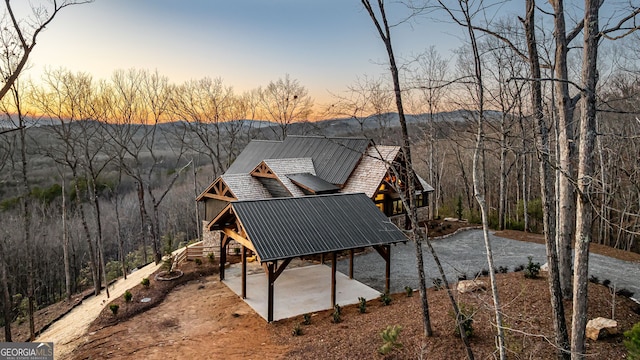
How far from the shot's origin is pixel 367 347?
7918mm

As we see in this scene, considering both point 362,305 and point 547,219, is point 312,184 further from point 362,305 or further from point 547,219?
point 547,219

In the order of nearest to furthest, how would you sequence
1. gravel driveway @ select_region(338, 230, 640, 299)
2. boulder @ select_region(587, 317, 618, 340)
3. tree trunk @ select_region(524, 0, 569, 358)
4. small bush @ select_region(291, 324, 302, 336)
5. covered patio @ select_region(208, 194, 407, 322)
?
tree trunk @ select_region(524, 0, 569, 358), boulder @ select_region(587, 317, 618, 340), small bush @ select_region(291, 324, 302, 336), covered patio @ select_region(208, 194, 407, 322), gravel driveway @ select_region(338, 230, 640, 299)

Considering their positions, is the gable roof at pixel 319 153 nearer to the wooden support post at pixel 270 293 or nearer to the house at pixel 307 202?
the house at pixel 307 202

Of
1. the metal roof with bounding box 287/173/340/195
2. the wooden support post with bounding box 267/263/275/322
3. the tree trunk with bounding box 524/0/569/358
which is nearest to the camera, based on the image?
the tree trunk with bounding box 524/0/569/358

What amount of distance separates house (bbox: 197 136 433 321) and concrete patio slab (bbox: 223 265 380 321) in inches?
23.6

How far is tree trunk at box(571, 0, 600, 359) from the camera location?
4750mm

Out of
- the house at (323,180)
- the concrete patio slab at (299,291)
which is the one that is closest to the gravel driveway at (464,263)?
the concrete patio slab at (299,291)

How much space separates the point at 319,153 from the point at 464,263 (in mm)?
10278

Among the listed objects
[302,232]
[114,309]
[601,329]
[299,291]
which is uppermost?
[302,232]

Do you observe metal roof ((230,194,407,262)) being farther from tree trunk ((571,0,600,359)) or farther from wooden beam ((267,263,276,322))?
tree trunk ((571,0,600,359))

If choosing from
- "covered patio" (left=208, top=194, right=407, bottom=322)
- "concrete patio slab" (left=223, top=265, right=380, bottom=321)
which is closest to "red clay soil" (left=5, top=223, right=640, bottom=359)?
"concrete patio slab" (left=223, top=265, right=380, bottom=321)

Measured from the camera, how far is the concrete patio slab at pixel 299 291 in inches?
439

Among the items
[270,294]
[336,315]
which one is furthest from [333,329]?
[270,294]

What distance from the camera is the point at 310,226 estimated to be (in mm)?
11641
